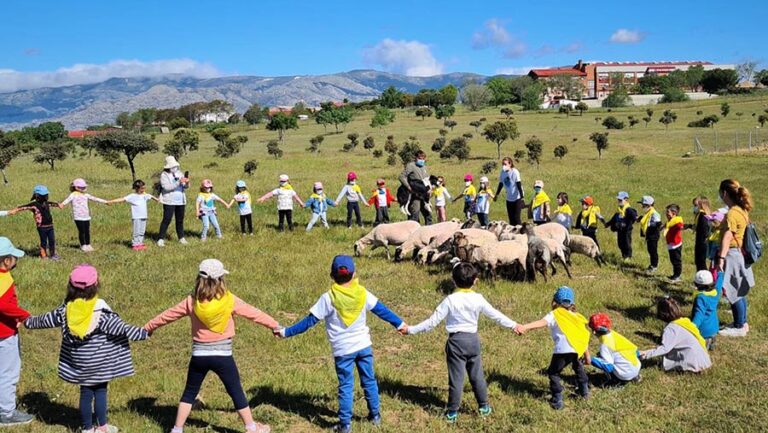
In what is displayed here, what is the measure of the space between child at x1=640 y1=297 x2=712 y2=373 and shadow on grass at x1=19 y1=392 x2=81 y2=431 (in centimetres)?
660

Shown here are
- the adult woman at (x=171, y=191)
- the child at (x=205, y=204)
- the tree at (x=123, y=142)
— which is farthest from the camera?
the tree at (x=123, y=142)

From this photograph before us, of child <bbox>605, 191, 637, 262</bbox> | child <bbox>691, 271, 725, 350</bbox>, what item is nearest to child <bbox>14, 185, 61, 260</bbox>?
child <bbox>605, 191, 637, 262</bbox>

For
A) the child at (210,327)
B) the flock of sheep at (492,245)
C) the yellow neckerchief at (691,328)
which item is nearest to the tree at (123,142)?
the flock of sheep at (492,245)

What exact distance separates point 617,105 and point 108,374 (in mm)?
91445

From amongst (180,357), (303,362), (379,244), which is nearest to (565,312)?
(303,362)

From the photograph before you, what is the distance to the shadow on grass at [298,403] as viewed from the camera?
6043 millimetres

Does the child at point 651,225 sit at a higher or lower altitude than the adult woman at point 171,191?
lower

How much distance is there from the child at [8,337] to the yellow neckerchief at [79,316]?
2.52ft

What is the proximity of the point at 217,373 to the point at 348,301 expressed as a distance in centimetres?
138

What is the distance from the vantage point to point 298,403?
6410 millimetres

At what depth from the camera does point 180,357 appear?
7.91 meters

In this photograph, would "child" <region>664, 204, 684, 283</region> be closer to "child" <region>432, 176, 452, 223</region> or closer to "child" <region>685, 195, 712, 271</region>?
"child" <region>685, 195, 712, 271</region>

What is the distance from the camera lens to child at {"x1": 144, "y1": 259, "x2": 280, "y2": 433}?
5.15 m

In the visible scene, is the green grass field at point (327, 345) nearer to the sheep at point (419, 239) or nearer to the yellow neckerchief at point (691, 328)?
the yellow neckerchief at point (691, 328)
